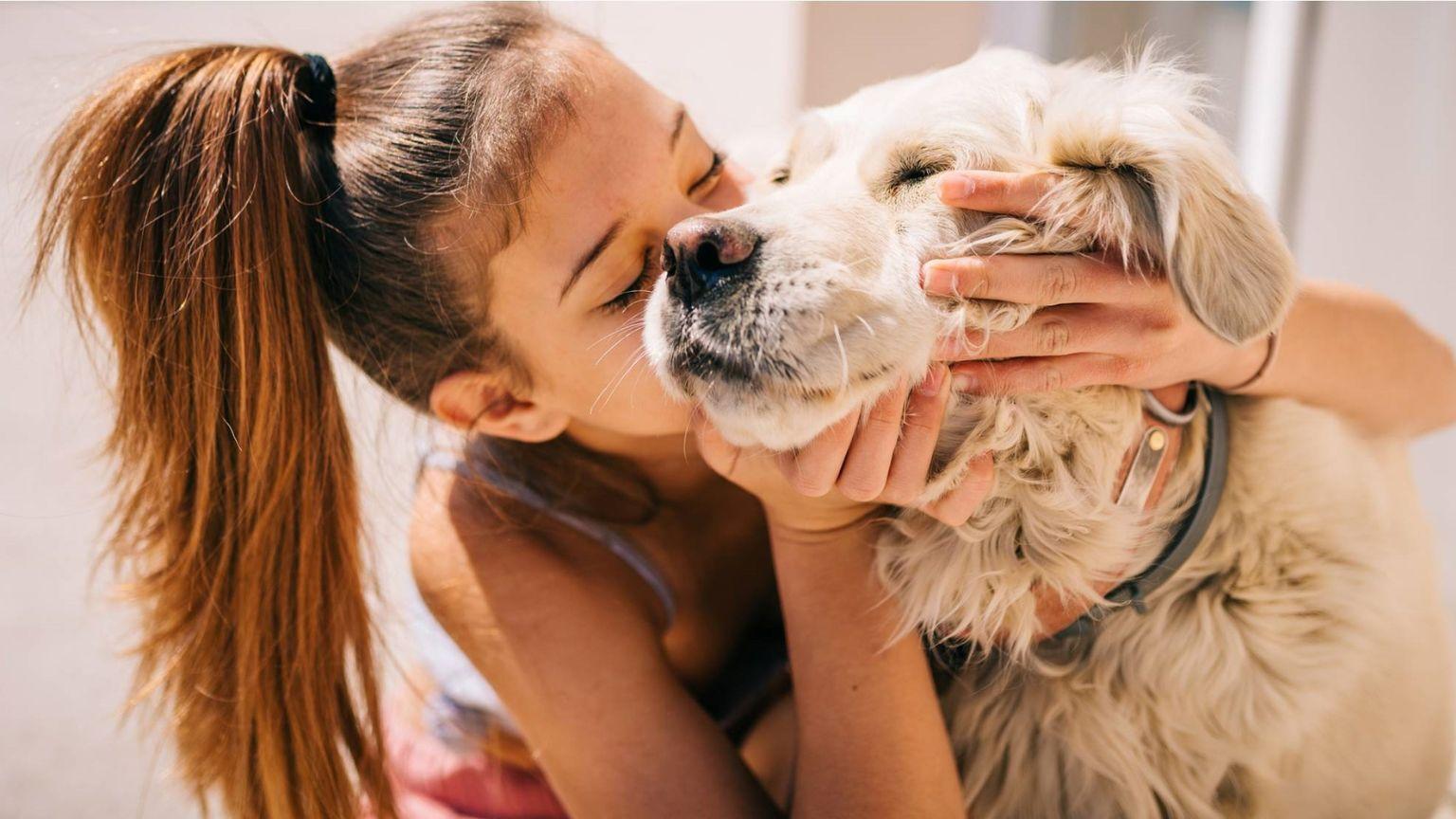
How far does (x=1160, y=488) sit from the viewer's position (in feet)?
3.95

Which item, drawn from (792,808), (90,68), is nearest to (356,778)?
(792,808)

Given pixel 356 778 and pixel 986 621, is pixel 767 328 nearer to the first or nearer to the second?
pixel 986 621

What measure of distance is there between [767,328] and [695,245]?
0.11 meters

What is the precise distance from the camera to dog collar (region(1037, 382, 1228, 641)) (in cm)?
118

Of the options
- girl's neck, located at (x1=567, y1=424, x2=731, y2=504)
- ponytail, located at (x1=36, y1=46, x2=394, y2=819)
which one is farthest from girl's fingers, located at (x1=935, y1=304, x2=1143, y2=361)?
ponytail, located at (x1=36, y1=46, x2=394, y2=819)

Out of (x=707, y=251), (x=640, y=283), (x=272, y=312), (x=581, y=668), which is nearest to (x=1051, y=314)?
(x=707, y=251)

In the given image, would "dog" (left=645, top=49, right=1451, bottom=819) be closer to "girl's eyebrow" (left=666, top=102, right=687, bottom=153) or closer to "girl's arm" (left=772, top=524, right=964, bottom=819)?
"girl's arm" (left=772, top=524, right=964, bottom=819)

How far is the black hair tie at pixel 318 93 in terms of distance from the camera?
1.35 metres

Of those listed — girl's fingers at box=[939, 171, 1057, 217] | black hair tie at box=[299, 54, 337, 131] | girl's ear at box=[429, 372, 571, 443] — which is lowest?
girl's ear at box=[429, 372, 571, 443]

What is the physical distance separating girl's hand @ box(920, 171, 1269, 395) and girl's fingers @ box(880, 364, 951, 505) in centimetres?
3

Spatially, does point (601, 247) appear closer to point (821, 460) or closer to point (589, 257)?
point (589, 257)

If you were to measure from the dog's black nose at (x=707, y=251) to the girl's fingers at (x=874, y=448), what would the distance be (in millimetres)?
205

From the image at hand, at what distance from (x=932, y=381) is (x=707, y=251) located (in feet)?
0.91

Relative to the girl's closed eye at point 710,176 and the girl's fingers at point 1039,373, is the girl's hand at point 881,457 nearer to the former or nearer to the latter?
the girl's fingers at point 1039,373
